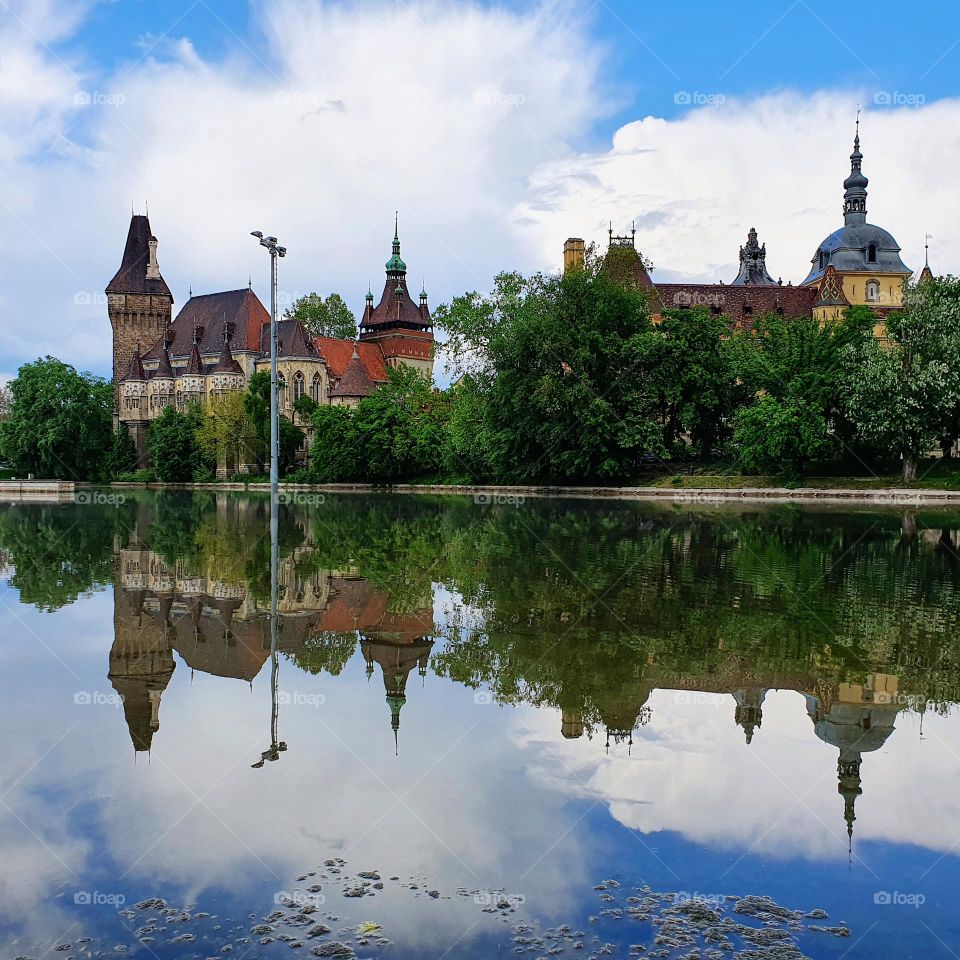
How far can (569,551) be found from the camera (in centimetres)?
2048

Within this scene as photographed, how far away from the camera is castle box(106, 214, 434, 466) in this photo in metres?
97.2

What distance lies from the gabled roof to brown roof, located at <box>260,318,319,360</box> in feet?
5.86

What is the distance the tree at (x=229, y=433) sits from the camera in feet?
264

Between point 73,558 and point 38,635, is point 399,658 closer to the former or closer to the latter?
point 38,635

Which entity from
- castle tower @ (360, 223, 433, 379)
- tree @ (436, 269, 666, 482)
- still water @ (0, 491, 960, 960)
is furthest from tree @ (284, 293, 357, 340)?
still water @ (0, 491, 960, 960)

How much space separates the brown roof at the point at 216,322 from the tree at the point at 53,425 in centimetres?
1540

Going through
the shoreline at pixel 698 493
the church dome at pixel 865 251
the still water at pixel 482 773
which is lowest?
the still water at pixel 482 773

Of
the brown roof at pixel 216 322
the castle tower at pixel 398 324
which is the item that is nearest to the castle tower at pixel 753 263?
the castle tower at pixel 398 324

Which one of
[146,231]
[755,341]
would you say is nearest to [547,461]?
[755,341]

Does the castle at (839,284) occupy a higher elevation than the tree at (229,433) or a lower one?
higher

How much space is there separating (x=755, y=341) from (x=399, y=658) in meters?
55.9

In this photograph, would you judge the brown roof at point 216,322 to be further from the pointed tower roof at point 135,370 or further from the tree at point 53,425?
the tree at point 53,425

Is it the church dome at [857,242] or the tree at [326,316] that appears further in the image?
the tree at [326,316]

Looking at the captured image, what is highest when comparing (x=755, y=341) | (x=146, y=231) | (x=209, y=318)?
(x=146, y=231)
